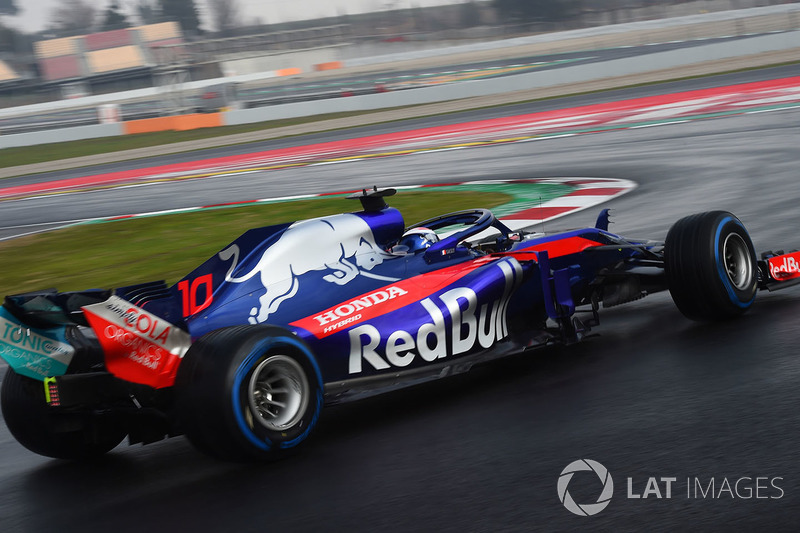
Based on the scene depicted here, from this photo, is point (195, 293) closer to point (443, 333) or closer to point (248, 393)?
point (248, 393)

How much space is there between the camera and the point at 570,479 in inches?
154

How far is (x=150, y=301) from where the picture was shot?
5082 mm

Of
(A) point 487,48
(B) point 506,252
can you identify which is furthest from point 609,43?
(B) point 506,252

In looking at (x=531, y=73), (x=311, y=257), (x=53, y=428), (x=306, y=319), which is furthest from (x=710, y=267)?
(x=531, y=73)

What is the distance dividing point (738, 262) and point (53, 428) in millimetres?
4208

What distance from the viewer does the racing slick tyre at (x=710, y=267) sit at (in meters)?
5.97

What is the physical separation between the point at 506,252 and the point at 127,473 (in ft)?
8.22

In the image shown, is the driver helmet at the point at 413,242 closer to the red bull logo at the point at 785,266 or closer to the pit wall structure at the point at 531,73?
the red bull logo at the point at 785,266

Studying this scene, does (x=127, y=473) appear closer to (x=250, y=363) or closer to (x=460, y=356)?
(x=250, y=363)

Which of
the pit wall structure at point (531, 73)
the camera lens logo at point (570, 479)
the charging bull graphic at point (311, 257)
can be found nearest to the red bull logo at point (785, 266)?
the charging bull graphic at point (311, 257)

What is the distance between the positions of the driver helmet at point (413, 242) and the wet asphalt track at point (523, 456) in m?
0.80

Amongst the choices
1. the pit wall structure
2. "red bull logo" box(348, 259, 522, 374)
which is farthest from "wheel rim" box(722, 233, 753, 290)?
the pit wall structure

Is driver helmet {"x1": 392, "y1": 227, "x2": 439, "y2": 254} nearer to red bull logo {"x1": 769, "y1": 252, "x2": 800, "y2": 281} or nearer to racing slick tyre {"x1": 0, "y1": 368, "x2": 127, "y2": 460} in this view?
racing slick tyre {"x1": 0, "y1": 368, "x2": 127, "y2": 460}

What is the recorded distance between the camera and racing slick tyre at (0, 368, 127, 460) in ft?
16.2
